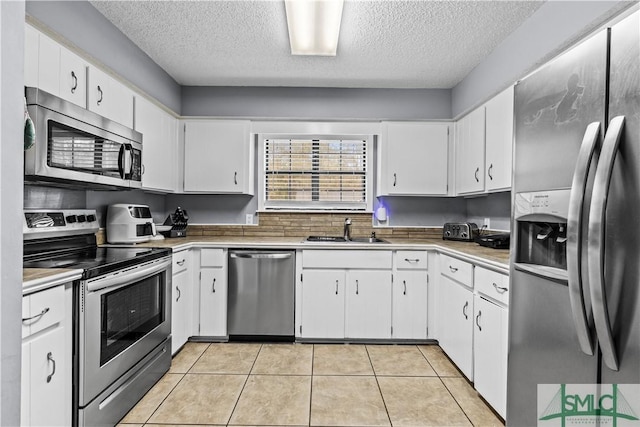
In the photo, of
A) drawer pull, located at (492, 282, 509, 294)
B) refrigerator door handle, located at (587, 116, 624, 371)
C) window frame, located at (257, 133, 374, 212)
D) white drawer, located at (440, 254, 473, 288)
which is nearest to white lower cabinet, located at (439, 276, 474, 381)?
white drawer, located at (440, 254, 473, 288)

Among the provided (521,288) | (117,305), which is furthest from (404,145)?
(117,305)

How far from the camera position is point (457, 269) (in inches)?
107

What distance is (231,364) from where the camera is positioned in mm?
2787

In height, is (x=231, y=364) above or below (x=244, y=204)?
below

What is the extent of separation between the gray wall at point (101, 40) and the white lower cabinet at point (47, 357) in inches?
55.1

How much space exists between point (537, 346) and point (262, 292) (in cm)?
230

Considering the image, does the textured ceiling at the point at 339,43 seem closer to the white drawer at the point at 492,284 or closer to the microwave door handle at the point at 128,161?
the microwave door handle at the point at 128,161

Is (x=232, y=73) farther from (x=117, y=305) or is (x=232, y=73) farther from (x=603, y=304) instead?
(x=603, y=304)

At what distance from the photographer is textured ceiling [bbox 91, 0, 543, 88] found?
7.77ft

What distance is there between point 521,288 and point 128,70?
297cm

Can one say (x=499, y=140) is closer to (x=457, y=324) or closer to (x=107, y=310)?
(x=457, y=324)

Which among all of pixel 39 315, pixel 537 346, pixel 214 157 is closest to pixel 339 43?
pixel 214 157

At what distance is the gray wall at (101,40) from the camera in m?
2.05

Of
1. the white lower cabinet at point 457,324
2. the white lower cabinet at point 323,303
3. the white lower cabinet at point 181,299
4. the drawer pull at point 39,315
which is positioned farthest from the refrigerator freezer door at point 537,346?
the white lower cabinet at point 181,299
